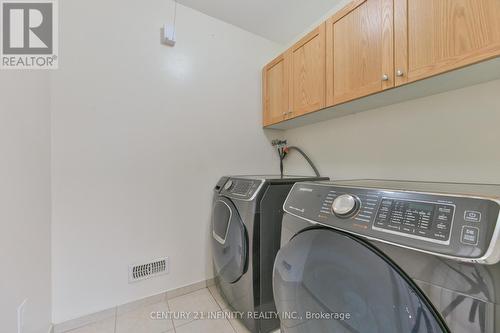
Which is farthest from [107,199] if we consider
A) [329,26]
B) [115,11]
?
[329,26]

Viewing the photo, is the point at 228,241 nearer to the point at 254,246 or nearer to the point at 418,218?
the point at 254,246

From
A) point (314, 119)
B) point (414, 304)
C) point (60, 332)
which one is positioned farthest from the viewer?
point (314, 119)

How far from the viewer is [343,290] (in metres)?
0.68

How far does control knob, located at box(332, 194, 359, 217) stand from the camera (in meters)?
0.69

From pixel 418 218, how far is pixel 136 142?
63.8 inches

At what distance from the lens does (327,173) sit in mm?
1795

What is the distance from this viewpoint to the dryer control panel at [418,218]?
446mm

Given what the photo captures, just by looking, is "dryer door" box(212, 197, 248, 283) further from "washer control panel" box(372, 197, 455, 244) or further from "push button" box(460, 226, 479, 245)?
"push button" box(460, 226, 479, 245)

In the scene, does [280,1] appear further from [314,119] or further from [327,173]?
[327,173]

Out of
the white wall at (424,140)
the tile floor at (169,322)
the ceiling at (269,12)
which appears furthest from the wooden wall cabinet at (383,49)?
the tile floor at (169,322)

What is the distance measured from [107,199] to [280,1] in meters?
1.96

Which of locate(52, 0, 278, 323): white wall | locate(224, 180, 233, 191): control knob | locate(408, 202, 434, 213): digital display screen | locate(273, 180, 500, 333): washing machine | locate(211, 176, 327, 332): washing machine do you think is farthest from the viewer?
locate(224, 180, 233, 191): control knob

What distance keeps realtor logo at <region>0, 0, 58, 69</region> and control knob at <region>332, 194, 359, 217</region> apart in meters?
1.56

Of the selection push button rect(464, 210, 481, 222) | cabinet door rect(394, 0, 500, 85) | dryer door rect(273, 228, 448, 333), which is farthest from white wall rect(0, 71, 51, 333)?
cabinet door rect(394, 0, 500, 85)
